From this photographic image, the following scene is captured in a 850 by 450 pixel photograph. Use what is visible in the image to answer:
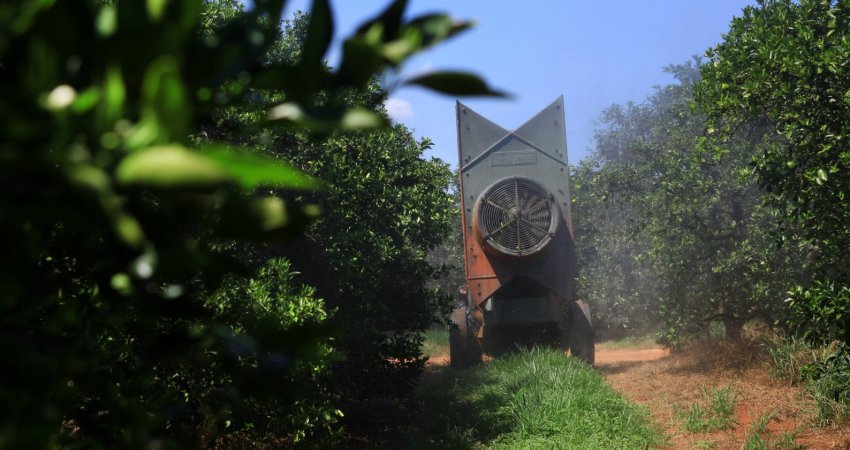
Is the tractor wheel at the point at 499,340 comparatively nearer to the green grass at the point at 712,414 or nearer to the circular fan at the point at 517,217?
the circular fan at the point at 517,217

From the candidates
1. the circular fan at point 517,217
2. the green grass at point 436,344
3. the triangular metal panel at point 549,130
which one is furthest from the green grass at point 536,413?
the green grass at point 436,344

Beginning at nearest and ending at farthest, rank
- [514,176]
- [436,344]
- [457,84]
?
[457,84] → [514,176] → [436,344]

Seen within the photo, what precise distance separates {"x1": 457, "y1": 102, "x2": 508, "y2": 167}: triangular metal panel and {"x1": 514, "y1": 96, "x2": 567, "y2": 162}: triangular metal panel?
0.42m

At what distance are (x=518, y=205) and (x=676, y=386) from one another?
3.76 meters

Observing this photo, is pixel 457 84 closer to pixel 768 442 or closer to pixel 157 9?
pixel 157 9

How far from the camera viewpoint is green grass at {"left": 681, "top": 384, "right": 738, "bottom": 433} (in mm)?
8750

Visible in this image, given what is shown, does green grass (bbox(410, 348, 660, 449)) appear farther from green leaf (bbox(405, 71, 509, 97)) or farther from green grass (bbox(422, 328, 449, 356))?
green grass (bbox(422, 328, 449, 356))

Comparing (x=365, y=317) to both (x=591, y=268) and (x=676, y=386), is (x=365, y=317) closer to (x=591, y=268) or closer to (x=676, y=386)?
(x=676, y=386)

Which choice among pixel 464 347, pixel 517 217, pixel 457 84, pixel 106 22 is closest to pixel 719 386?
pixel 517 217

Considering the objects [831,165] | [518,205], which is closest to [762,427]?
[831,165]

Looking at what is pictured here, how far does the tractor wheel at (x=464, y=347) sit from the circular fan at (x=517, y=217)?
204 cm

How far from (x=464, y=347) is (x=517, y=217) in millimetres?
2782

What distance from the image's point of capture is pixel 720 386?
10836 millimetres

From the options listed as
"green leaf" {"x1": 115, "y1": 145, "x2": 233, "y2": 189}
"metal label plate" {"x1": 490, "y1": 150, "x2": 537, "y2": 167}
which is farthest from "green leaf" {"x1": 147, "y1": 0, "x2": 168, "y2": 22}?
"metal label plate" {"x1": 490, "y1": 150, "x2": 537, "y2": 167}
